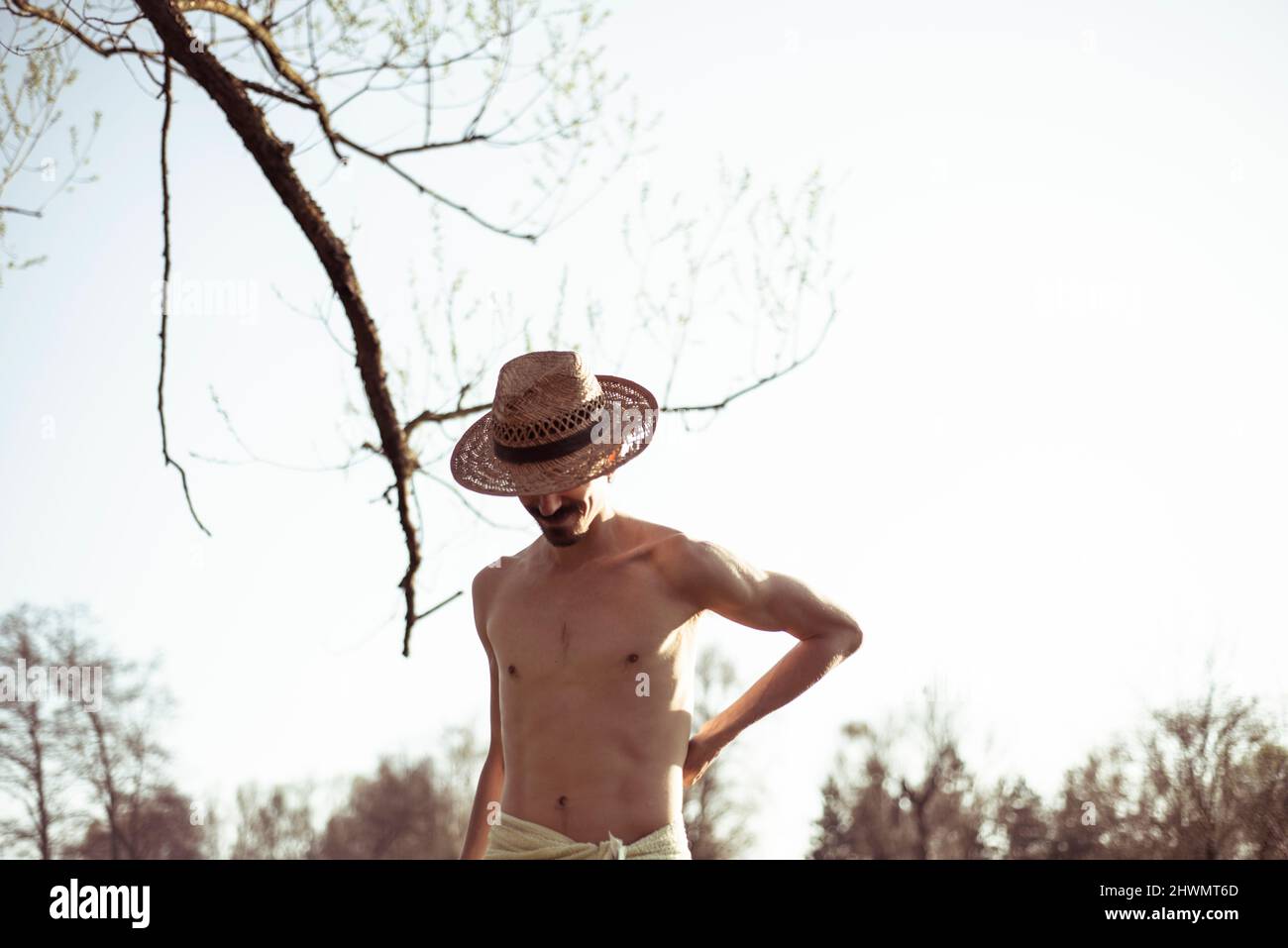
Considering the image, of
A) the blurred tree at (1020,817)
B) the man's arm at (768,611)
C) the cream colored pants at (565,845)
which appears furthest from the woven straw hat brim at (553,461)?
the blurred tree at (1020,817)

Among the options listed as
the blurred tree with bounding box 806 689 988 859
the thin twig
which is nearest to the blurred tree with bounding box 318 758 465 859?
the blurred tree with bounding box 806 689 988 859

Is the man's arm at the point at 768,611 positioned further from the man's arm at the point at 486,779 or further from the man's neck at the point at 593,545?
the man's arm at the point at 486,779

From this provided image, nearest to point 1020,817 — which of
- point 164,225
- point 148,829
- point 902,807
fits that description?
point 902,807

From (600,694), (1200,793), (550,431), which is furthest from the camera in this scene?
(1200,793)

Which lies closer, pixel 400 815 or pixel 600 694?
pixel 600 694

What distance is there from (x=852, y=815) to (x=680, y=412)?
32287 millimetres

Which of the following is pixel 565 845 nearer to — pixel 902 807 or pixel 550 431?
pixel 550 431

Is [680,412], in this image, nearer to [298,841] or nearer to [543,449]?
[543,449]

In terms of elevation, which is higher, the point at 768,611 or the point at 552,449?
the point at 552,449

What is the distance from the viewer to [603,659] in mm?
3352

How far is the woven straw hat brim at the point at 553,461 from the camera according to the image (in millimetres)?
3361
